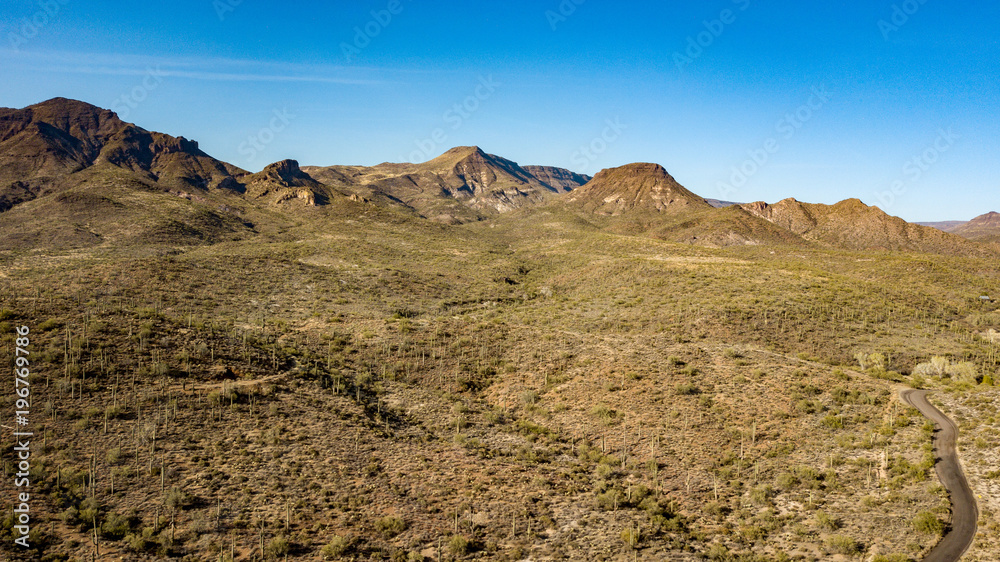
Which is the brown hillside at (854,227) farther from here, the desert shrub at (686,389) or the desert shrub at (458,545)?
the desert shrub at (458,545)

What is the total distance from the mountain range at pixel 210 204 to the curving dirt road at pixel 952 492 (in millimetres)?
84455

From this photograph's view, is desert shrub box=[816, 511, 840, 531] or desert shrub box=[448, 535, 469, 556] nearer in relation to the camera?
desert shrub box=[448, 535, 469, 556]

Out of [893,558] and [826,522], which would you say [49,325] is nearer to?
[826,522]

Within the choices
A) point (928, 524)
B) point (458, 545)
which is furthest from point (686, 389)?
point (458, 545)

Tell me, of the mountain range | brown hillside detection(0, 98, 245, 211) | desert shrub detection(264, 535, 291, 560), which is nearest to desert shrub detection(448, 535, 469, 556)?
desert shrub detection(264, 535, 291, 560)

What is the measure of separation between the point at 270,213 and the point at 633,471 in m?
114

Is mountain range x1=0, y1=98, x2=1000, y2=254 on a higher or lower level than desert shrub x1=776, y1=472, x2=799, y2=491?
higher

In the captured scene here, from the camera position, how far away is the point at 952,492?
16844 mm

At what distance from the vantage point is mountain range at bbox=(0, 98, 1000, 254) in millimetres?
82562

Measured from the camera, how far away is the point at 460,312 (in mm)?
46875

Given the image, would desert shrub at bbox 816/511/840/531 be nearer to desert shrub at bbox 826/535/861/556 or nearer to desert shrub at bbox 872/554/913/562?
desert shrub at bbox 826/535/861/556

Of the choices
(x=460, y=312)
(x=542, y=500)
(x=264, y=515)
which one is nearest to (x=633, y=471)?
(x=542, y=500)

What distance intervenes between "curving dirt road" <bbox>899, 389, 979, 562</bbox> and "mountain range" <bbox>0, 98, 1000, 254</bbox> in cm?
8445

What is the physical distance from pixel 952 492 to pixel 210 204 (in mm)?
126249
